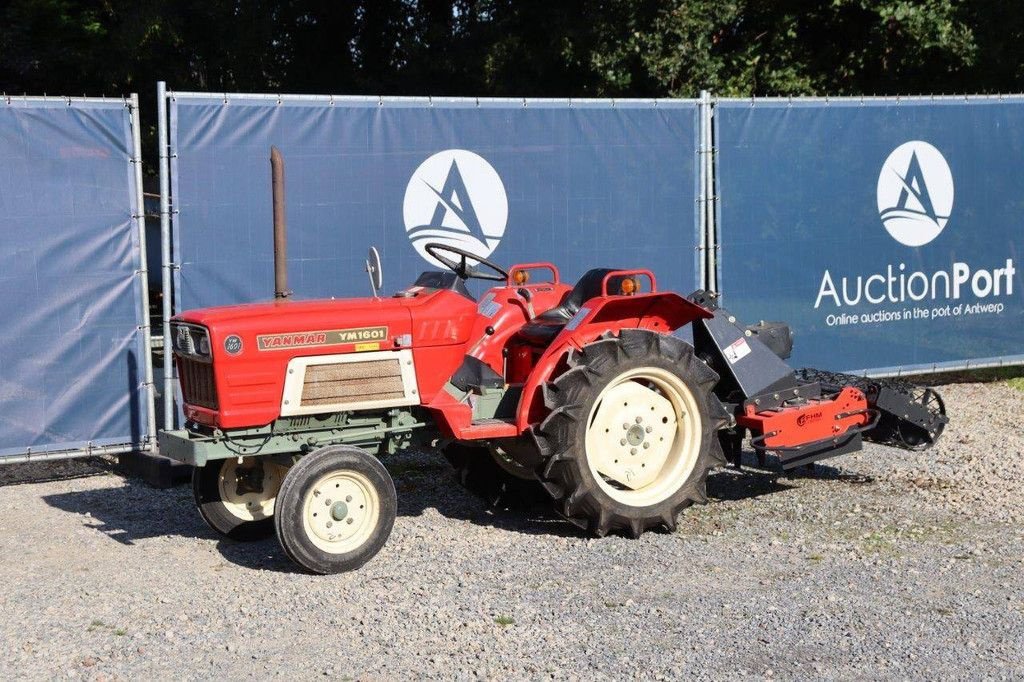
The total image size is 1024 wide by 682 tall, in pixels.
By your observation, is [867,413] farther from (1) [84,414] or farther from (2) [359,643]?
(1) [84,414]

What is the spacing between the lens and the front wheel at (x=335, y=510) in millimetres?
6344

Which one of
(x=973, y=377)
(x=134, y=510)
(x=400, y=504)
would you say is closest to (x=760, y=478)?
(x=400, y=504)

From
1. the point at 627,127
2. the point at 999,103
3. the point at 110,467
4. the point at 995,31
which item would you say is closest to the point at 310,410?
the point at 110,467

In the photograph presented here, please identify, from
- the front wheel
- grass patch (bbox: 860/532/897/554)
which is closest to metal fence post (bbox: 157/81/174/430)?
the front wheel

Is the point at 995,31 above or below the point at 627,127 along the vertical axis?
above

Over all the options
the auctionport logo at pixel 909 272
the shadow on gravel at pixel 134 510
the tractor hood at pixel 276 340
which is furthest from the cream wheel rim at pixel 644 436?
the auctionport logo at pixel 909 272

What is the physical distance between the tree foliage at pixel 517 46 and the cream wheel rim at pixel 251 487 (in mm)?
10231

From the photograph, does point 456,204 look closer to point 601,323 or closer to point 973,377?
point 601,323

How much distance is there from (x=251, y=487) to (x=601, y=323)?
2069 millimetres

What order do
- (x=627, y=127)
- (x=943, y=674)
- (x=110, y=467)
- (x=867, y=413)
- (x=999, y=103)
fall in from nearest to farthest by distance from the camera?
(x=943, y=674) < (x=867, y=413) < (x=110, y=467) < (x=627, y=127) < (x=999, y=103)

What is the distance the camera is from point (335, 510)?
646cm

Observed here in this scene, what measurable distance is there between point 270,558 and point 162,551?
2.01 feet

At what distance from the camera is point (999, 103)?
11.1 metres

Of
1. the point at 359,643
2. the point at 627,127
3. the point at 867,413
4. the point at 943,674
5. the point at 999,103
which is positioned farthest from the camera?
the point at 999,103
